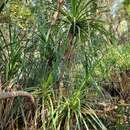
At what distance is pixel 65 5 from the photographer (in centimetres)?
601

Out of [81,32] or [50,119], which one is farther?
[81,32]

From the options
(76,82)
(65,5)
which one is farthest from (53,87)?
(65,5)

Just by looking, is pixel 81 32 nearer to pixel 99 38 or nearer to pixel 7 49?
pixel 99 38

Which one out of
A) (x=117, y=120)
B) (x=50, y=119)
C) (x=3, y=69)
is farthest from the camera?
(x=117, y=120)

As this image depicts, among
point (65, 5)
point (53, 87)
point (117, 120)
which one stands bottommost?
point (117, 120)

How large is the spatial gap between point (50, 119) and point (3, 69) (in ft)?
3.03

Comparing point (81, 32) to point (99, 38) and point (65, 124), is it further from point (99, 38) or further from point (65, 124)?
point (65, 124)

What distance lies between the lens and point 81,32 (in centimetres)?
586

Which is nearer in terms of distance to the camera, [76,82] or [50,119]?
[50,119]

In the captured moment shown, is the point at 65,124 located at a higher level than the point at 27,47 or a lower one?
lower

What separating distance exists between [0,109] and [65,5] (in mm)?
1640

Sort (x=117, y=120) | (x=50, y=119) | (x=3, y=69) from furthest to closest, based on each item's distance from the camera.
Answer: (x=117, y=120)
(x=3, y=69)
(x=50, y=119)

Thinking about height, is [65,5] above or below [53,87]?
above

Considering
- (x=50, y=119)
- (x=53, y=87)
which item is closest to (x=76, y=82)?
(x=53, y=87)
